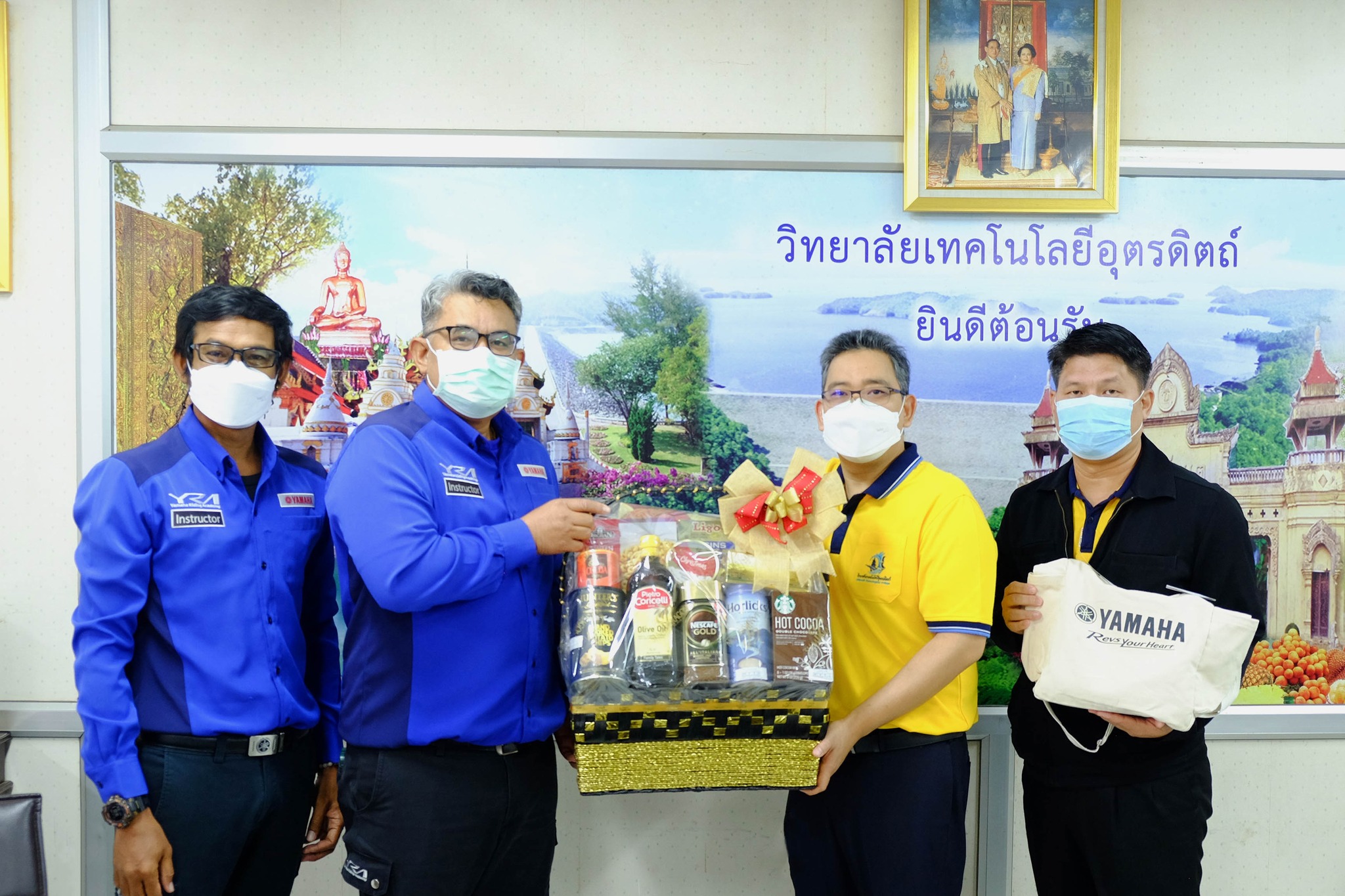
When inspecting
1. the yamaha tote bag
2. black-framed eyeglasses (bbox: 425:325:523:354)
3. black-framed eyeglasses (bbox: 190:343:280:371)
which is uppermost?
black-framed eyeglasses (bbox: 425:325:523:354)

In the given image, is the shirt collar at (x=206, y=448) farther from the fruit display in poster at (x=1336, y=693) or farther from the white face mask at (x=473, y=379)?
the fruit display in poster at (x=1336, y=693)

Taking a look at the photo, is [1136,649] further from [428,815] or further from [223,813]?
[223,813]

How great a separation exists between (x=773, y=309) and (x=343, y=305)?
1.38m

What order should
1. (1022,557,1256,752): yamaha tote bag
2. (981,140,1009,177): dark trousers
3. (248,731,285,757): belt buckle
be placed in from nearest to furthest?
(1022,557,1256,752): yamaha tote bag
(248,731,285,757): belt buckle
(981,140,1009,177): dark trousers

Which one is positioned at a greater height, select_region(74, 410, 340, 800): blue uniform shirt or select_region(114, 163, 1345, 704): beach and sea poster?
select_region(114, 163, 1345, 704): beach and sea poster

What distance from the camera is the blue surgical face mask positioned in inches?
82.9

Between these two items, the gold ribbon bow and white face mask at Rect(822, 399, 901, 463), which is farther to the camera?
white face mask at Rect(822, 399, 901, 463)

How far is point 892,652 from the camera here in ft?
6.66

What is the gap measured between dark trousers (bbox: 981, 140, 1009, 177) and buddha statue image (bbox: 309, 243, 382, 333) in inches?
79.7

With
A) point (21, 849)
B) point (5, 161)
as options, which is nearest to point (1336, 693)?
point (21, 849)

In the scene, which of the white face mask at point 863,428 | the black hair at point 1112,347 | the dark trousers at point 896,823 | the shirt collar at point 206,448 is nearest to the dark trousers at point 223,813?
the shirt collar at point 206,448

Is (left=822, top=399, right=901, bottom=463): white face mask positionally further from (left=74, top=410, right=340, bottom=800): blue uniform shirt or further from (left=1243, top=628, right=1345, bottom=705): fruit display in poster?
(left=1243, top=628, right=1345, bottom=705): fruit display in poster

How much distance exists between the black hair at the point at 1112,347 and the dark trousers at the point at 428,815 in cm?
169

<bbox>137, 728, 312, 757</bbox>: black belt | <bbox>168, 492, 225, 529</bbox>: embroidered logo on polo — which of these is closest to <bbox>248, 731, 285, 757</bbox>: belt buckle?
<bbox>137, 728, 312, 757</bbox>: black belt
